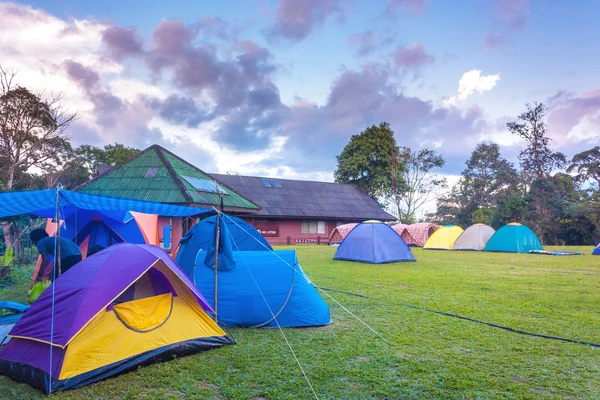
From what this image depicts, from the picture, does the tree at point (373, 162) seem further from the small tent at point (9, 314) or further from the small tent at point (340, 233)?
the small tent at point (9, 314)

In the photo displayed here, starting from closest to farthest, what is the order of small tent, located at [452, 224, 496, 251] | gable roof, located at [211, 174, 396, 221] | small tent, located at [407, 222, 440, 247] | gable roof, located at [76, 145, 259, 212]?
gable roof, located at [76, 145, 259, 212] < small tent, located at [452, 224, 496, 251] < small tent, located at [407, 222, 440, 247] < gable roof, located at [211, 174, 396, 221]

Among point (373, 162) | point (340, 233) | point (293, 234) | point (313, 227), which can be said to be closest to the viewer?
point (340, 233)

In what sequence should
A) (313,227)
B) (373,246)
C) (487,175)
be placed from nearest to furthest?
(373,246), (313,227), (487,175)

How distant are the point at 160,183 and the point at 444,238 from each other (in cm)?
1503

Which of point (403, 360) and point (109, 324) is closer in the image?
point (109, 324)

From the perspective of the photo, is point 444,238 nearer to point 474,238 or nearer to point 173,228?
point 474,238

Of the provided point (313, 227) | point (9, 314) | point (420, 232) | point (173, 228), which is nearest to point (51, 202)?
point (9, 314)

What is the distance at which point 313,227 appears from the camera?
30.0 meters

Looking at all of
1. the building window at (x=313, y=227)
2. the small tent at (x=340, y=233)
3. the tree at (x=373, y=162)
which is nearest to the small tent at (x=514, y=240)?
the small tent at (x=340, y=233)

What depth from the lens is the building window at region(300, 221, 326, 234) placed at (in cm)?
2955

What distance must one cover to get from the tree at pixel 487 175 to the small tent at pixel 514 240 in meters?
20.5

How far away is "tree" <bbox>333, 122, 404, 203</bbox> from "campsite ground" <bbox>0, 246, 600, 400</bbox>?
93.9 feet

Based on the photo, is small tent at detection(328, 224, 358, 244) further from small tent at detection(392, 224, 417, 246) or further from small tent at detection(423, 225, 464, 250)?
small tent at detection(423, 225, 464, 250)

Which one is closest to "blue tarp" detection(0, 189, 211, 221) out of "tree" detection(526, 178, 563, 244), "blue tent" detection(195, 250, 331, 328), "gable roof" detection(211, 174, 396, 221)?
"blue tent" detection(195, 250, 331, 328)
